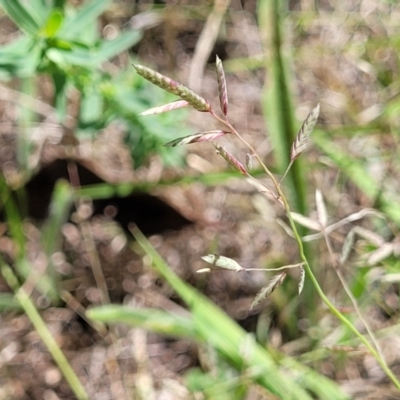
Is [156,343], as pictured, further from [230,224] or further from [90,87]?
[90,87]

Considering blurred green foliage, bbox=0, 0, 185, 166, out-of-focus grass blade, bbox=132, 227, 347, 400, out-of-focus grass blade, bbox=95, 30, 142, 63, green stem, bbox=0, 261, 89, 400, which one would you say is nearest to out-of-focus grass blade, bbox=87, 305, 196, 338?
out-of-focus grass blade, bbox=132, 227, 347, 400

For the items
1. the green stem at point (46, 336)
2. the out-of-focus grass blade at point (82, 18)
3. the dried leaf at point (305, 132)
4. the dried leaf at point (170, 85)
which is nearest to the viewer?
the dried leaf at point (170, 85)

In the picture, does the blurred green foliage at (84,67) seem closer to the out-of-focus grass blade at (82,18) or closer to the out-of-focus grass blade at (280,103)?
the out-of-focus grass blade at (82,18)

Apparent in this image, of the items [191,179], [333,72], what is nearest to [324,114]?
[333,72]

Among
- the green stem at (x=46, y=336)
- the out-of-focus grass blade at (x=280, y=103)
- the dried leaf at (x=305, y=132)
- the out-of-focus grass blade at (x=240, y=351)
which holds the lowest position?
the green stem at (x=46, y=336)

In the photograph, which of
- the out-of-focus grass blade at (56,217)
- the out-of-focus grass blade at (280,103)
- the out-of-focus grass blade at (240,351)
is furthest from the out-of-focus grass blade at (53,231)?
the out-of-focus grass blade at (280,103)

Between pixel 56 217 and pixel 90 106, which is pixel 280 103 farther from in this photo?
pixel 56 217
